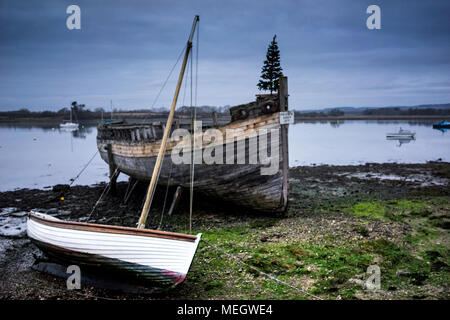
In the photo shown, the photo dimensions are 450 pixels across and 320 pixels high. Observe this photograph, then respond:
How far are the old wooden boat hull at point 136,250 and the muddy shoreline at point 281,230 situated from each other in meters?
0.76

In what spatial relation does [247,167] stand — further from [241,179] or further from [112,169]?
[112,169]

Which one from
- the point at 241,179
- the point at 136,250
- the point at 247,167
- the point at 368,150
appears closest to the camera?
the point at 136,250

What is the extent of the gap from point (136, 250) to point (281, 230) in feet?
17.9

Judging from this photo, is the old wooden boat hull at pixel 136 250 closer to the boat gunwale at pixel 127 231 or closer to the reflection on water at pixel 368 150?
the boat gunwale at pixel 127 231

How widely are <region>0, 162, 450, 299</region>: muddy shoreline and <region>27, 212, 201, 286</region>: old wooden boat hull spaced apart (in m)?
0.76

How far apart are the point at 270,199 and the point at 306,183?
29.2ft

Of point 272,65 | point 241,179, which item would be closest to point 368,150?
point 272,65

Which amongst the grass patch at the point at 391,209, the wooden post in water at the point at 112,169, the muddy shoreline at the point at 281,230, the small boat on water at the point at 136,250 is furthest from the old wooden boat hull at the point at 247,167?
the wooden post in water at the point at 112,169

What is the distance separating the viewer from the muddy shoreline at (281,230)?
704 cm

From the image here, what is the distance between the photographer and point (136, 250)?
6.45 metres

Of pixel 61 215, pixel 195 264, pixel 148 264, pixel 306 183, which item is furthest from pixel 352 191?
pixel 61 215

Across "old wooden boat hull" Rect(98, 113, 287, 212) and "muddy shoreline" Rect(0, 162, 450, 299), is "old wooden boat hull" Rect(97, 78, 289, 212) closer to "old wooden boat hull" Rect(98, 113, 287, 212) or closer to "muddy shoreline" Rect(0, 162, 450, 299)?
"old wooden boat hull" Rect(98, 113, 287, 212)

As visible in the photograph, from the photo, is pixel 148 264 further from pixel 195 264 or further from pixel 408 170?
pixel 408 170

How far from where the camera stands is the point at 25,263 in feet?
30.6
